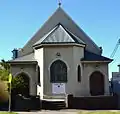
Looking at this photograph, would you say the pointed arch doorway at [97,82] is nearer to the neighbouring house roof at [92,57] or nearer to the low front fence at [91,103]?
the neighbouring house roof at [92,57]

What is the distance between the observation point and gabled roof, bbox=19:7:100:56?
134 feet

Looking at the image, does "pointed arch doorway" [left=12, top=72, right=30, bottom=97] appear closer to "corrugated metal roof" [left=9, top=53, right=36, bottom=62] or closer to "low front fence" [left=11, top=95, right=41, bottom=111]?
"corrugated metal roof" [left=9, top=53, right=36, bottom=62]

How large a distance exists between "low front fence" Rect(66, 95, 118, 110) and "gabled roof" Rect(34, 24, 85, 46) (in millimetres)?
6975

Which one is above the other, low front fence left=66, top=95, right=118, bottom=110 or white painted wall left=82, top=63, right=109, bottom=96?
white painted wall left=82, top=63, right=109, bottom=96

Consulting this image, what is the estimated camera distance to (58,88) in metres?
35.2

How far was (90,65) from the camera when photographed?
37625 millimetres

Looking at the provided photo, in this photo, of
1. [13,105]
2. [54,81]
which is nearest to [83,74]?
[54,81]

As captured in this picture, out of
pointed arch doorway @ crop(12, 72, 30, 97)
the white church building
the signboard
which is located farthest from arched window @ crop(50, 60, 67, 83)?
pointed arch doorway @ crop(12, 72, 30, 97)

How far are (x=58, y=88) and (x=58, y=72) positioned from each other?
1605 mm

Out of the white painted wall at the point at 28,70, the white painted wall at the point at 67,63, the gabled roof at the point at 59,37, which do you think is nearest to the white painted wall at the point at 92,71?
the white painted wall at the point at 67,63

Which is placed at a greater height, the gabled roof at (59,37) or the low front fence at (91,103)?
the gabled roof at (59,37)

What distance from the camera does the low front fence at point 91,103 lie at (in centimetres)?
3095

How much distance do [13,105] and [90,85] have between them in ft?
31.8

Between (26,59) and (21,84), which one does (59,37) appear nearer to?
(26,59)
